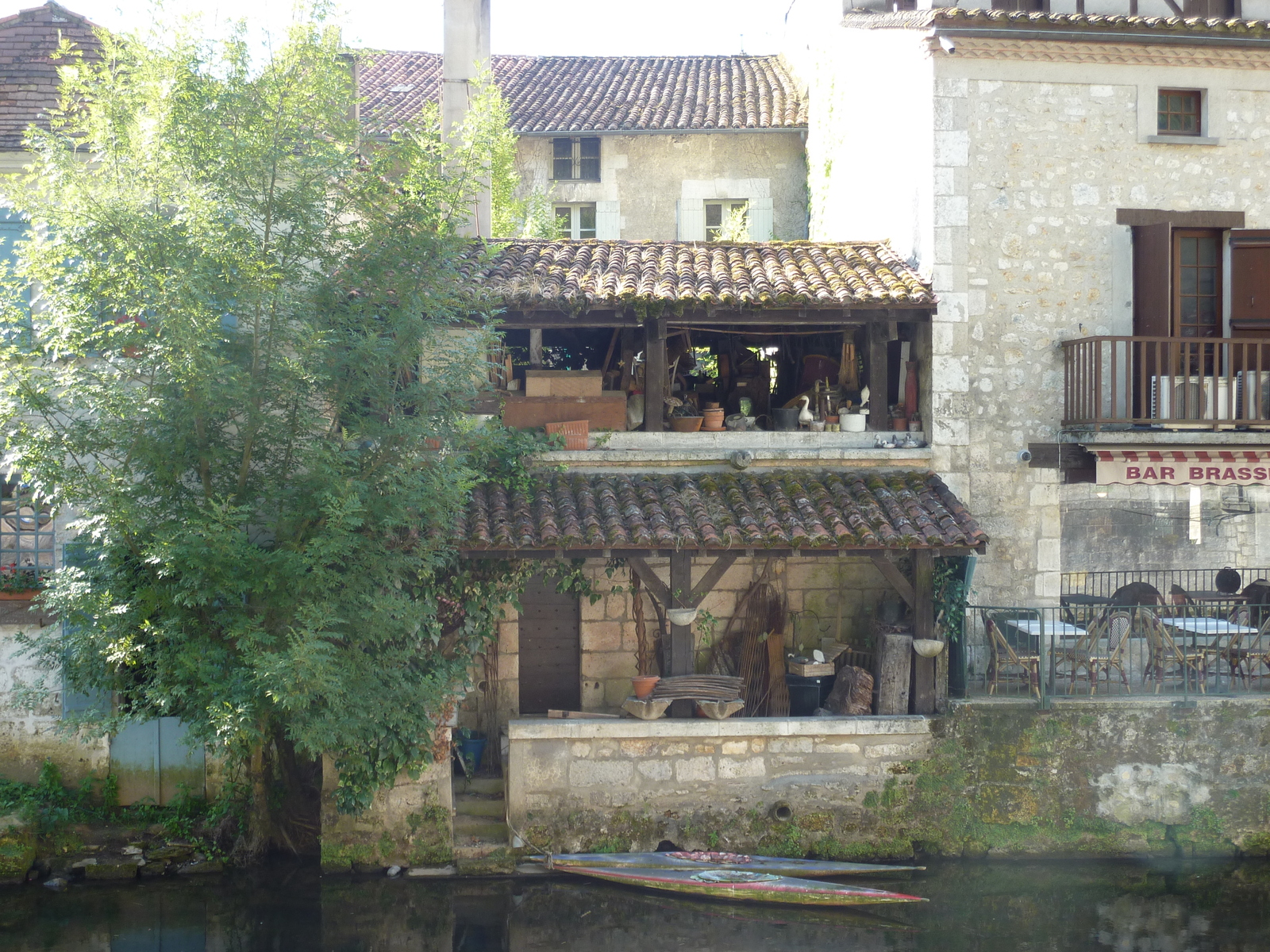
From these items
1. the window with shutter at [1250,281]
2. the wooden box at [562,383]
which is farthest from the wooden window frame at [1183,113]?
the wooden box at [562,383]

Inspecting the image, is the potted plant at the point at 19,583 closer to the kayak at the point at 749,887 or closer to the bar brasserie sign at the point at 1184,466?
the kayak at the point at 749,887

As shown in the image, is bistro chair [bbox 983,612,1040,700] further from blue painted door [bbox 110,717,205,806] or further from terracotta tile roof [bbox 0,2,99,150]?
terracotta tile roof [bbox 0,2,99,150]

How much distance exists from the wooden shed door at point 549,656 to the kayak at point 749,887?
95.9 inches

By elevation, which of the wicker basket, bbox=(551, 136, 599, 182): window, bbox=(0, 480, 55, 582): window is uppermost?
bbox=(551, 136, 599, 182): window

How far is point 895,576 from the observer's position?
36.1 feet

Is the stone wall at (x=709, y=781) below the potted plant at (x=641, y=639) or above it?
below

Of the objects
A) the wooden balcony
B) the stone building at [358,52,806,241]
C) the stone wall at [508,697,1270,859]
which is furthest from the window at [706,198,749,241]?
the stone wall at [508,697,1270,859]

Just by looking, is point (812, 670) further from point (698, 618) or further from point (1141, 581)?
point (1141, 581)

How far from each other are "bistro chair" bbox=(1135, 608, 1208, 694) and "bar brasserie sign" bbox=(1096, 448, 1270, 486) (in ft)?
4.62

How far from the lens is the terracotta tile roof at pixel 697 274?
1141 centimetres

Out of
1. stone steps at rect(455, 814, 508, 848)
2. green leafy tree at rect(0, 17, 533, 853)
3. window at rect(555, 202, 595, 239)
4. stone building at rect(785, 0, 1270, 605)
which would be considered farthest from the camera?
window at rect(555, 202, 595, 239)

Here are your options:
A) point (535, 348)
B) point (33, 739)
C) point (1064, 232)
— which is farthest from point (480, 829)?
point (1064, 232)

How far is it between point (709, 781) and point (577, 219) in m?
11.6

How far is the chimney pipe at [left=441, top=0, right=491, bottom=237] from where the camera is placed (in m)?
13.5
